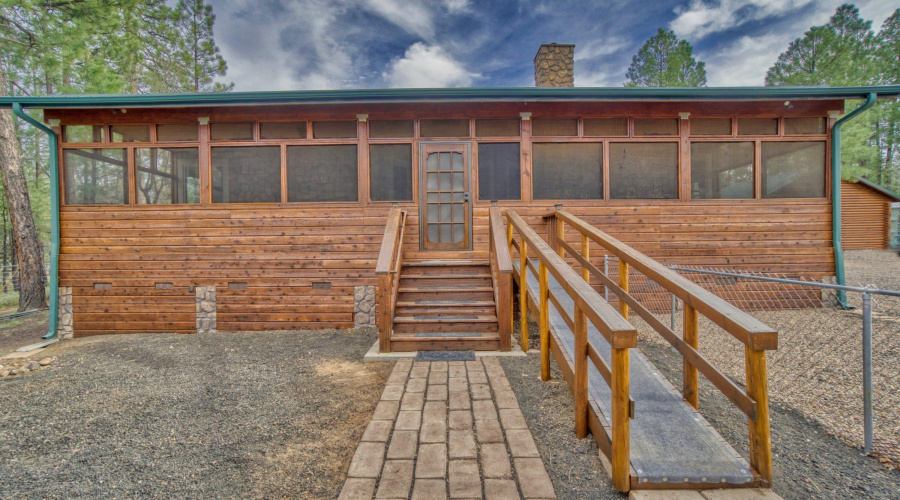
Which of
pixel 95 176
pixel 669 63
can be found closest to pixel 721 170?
pixel 95 176

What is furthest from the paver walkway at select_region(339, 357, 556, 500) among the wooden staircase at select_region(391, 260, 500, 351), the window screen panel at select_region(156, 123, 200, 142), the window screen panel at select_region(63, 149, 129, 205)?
the window screen panel at select_region(63, 149, 129, 205)

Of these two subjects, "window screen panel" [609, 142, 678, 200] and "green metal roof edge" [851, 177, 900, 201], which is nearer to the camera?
"window screen panel" [609, 142, 678, 200]

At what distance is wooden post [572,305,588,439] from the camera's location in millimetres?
1897

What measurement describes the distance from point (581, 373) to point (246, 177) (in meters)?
5.44

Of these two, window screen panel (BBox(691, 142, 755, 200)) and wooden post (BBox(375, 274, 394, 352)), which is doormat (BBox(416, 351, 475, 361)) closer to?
wooden post (BBox(375, 274, 394, 352))

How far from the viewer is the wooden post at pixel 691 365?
6.39 ft

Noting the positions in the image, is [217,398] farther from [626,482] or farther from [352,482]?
[626,482]

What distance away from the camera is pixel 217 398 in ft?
8.94

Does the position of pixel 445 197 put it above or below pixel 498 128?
below

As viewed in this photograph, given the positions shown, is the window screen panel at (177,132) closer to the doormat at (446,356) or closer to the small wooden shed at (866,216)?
the doormat at (446,356)

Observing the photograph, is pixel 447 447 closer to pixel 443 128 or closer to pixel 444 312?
pixel 444 312

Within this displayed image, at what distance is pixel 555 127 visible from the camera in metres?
5.27

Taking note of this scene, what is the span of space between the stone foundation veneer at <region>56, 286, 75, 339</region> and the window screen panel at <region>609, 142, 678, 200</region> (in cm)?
852

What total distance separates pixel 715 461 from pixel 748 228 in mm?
5237
